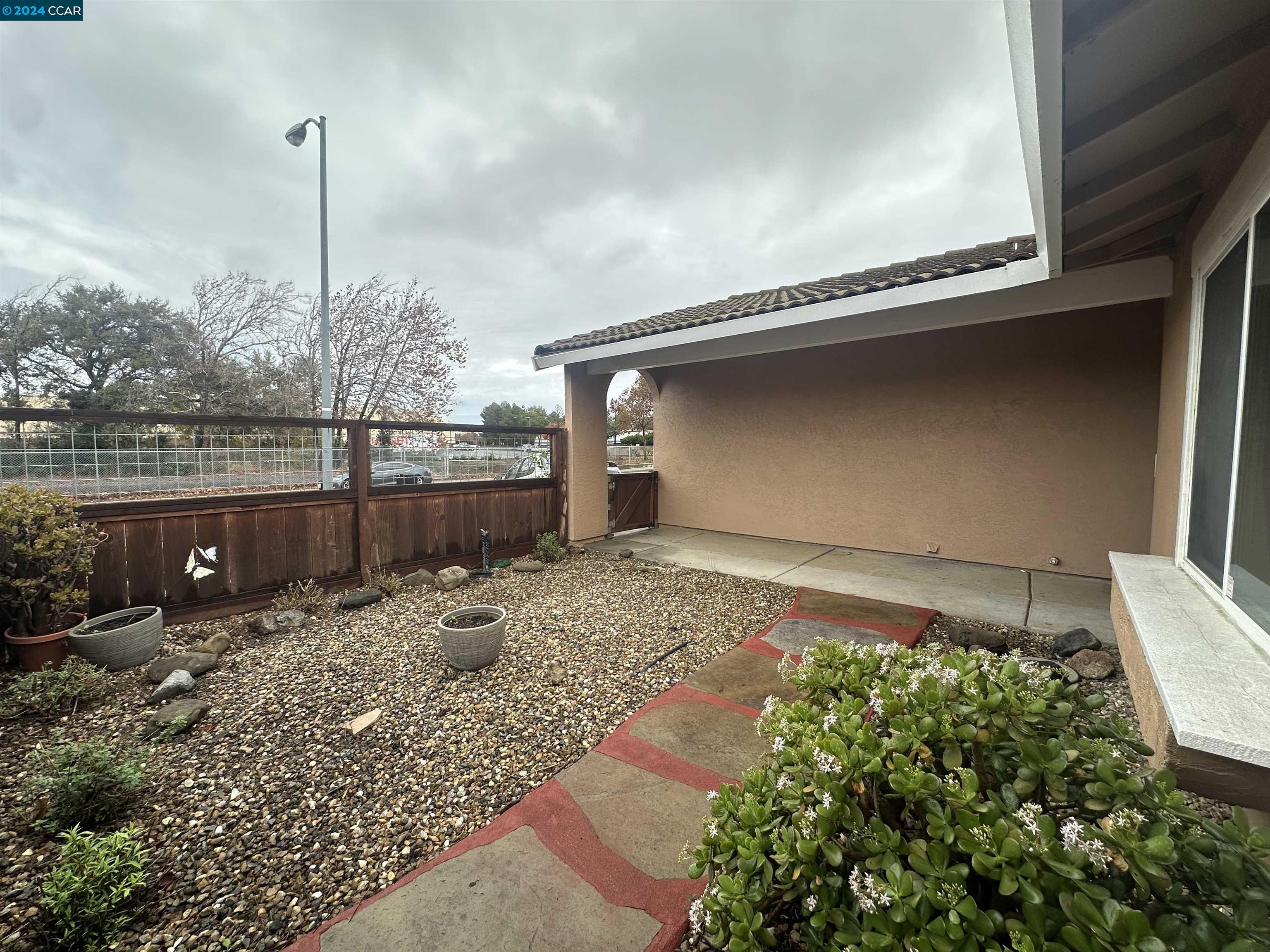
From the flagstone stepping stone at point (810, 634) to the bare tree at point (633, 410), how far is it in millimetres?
16718

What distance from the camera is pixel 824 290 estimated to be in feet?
16.1

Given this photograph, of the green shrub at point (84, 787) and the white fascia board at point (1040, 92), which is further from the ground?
the white fascia board at point (1040, 92)

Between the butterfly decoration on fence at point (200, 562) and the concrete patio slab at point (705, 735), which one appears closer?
the concrete patio slab at point (705, 735)

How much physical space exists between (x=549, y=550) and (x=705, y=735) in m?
4.08

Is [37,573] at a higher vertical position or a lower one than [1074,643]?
higher

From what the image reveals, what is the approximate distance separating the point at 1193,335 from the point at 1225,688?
8.33 ft

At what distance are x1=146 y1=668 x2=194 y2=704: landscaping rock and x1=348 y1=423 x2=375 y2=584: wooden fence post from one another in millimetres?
2024

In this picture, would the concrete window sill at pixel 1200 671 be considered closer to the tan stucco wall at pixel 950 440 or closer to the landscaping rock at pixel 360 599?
the tan stucco wall at pixel 950 440

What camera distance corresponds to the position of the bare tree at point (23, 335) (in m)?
11.3

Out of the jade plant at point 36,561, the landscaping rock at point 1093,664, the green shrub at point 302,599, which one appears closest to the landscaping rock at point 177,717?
the jade plant at point 36,561

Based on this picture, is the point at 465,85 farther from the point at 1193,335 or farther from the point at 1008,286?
the point at 1193,335

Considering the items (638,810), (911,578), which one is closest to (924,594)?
(911,578)

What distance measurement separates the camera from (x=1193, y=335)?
2770mm

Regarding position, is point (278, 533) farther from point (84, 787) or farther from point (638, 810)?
point (638, 810)
